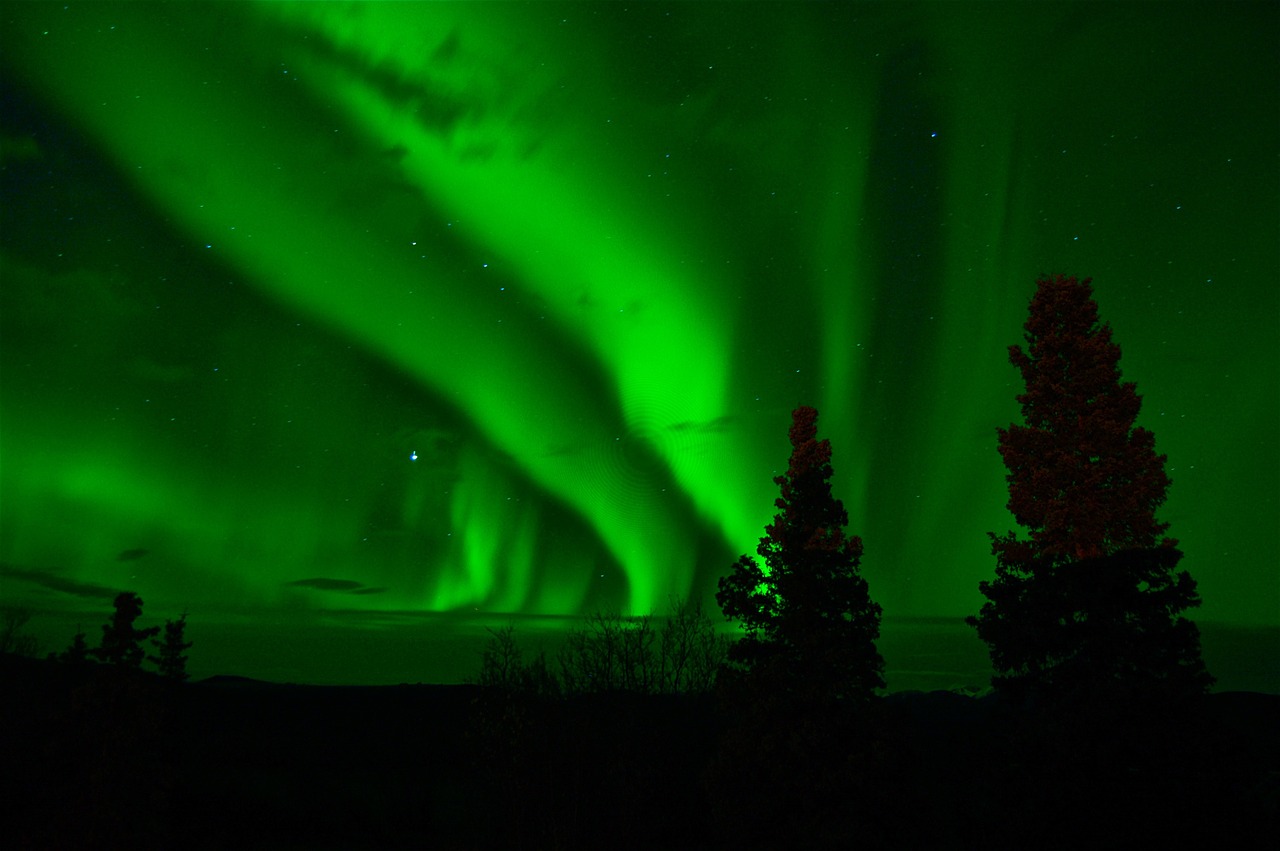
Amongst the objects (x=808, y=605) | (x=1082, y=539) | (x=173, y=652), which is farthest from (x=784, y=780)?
(x=173, y=652)

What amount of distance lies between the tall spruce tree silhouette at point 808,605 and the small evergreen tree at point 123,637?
18994mm

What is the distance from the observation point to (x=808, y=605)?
26984mm

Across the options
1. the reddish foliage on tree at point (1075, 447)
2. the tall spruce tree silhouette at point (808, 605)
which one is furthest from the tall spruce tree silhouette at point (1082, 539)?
the tall spruce tree silhouette at point (808, 605)

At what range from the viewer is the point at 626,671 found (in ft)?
261

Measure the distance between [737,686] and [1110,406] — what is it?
45.2 ft

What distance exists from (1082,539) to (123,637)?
29.0 meters

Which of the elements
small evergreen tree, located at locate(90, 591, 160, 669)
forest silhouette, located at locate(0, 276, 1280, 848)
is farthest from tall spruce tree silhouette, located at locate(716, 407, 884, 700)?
small evergreen tree, located at locate(90, 591, 160, 669)

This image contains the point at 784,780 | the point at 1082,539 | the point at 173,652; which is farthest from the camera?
the point at 173,652

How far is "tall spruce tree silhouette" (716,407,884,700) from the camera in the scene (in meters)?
26.1

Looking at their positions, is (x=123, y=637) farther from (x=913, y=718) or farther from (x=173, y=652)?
(x=173, y=652)

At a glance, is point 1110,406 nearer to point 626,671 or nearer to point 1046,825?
point 1046,825

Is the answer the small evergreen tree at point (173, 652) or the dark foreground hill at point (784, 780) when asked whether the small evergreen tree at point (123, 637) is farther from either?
the small evergreen tree at point (173, 652)

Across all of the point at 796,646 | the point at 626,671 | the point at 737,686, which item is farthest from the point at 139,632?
the point at 626,671

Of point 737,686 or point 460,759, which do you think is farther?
point 460,759
